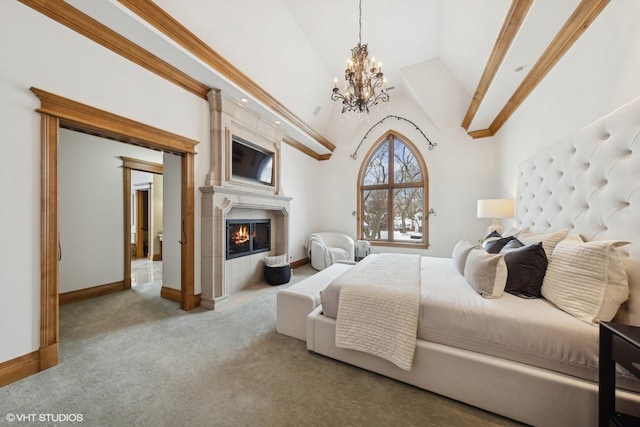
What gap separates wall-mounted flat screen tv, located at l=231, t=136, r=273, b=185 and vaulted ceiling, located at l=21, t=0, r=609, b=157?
601mm

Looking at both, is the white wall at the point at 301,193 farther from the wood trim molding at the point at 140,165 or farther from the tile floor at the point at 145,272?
the tile floor at the point at 145,272

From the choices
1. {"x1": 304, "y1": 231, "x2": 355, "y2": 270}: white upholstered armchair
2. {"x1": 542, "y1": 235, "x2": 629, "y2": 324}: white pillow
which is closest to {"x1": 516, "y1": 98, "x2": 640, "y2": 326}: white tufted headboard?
{"x1": 542, "y1": 235, "x2": 629, "y2": 324}: white pillow

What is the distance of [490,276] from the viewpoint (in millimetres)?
1561

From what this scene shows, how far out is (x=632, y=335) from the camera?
0.90 m

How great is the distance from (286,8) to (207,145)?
6.68 feet

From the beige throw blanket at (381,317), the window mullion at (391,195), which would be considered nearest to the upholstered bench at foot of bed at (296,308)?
the beige throw blanket at (381,317)

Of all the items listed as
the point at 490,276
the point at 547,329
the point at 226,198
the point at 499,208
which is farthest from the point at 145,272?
the point at 499,208

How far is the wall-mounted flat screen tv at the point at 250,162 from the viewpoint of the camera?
10.7 ft

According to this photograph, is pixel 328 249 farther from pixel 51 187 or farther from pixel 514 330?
pixel 51 187

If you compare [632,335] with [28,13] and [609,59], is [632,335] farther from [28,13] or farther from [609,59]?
[28,13]

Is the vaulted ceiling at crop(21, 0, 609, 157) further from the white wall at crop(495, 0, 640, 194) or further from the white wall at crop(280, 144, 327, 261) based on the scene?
the white wall at crop(280, 144, 327, 261)

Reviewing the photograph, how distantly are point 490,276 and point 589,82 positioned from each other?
176 cm

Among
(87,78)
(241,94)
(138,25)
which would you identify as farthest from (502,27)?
(87,78)

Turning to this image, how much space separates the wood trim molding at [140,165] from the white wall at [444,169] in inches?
149
